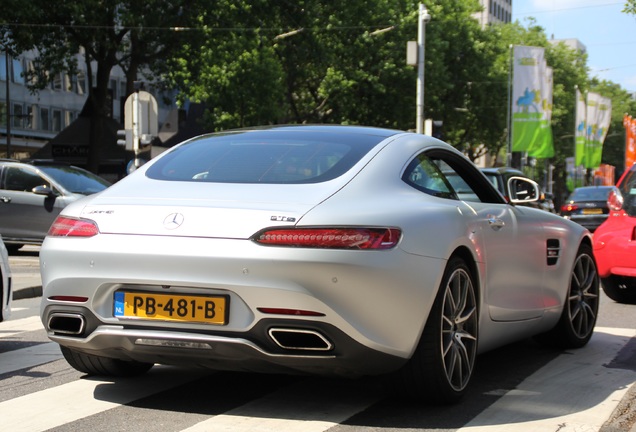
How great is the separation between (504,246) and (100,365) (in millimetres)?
2337

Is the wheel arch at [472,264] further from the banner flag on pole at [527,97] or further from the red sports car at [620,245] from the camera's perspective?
the banner flag on pole at [527,97]

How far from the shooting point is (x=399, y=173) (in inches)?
216

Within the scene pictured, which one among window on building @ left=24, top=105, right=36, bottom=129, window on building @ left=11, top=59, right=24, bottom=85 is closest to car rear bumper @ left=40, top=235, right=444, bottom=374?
window on building @ left=11, top=59, right=24, bottom=85

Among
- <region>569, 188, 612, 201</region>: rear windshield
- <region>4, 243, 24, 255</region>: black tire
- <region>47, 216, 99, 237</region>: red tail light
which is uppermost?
<region>47, 216, 99, 237</region>: red tail light

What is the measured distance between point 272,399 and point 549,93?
1372 inches

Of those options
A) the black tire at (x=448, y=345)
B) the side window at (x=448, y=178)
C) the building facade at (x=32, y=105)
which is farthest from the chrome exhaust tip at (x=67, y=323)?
the building facade at (x=32, y=105)

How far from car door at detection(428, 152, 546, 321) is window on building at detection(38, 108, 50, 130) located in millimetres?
61468

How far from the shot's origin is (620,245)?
10.9m

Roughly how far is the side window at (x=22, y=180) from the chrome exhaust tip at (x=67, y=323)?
47.8ft

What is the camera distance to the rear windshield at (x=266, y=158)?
17.6 ft

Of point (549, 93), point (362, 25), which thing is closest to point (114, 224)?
point (549, 93)

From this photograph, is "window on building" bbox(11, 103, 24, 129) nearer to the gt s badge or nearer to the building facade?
the building facade

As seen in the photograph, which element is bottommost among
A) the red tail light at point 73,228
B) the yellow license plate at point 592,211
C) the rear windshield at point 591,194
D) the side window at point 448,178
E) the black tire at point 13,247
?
the yellow license plate at point 592,211

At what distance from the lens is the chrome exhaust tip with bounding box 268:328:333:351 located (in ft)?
15.8
